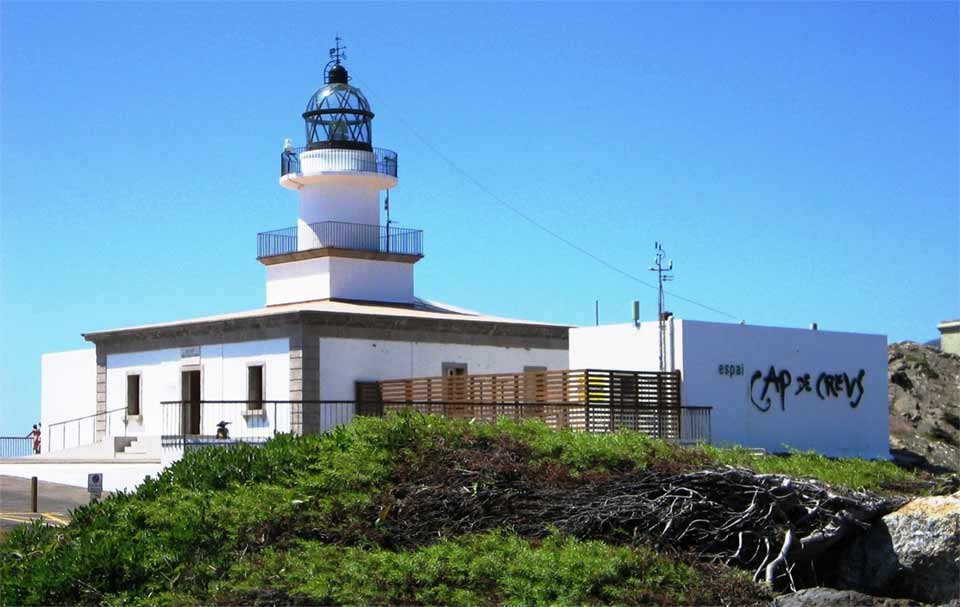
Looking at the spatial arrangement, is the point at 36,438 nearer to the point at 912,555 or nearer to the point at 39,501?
the point at 39,501

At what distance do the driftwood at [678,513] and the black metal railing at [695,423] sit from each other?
51.6 feet

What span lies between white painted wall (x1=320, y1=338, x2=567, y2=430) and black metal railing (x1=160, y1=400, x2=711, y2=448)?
0.70 meters

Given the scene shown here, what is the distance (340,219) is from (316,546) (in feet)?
82.3

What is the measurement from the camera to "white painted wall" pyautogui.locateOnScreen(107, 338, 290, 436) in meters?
31.1

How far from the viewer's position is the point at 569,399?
28.6m

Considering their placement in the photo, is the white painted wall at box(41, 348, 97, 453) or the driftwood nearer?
the driftwood

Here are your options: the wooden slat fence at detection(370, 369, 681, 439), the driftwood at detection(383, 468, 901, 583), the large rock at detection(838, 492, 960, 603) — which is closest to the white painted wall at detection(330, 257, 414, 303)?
the wooden slat fence at detection(370, 369, 681, 439)

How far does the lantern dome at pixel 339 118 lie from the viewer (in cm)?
3731

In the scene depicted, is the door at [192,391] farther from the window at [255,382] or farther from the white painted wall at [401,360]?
the white painted wall at [401,360]

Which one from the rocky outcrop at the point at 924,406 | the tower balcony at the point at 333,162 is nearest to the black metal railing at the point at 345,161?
the tower balcony at the point at 333,162

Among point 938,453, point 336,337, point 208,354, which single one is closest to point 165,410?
point 208,354

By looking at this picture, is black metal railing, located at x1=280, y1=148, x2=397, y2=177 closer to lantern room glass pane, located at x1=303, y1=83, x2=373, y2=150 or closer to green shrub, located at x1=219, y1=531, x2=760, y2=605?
lantern room glass pane, located at x1=303, y1=83, x2=373, y2=150

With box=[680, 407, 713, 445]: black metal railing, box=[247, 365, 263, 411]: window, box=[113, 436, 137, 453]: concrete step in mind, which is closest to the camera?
box=[680, 407, 713, 445]: black metal railing

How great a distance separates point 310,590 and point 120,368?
2549 cm
